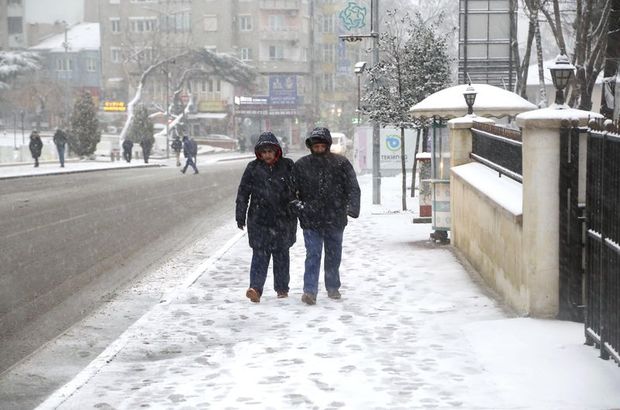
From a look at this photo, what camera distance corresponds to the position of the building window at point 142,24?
9812 centimetres

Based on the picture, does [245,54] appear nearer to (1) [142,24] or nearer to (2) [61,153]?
(1) [142,24]

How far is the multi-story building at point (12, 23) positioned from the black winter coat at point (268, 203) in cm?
10651

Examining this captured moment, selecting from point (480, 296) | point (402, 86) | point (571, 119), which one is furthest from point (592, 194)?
point (402, 86)

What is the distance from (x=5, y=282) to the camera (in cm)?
1191

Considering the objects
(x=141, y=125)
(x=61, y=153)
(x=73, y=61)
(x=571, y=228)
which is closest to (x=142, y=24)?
(x=73, y=61)

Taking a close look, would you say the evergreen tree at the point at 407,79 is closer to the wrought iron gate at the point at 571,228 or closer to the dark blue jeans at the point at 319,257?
the dark blue jeans at the point at 319,257

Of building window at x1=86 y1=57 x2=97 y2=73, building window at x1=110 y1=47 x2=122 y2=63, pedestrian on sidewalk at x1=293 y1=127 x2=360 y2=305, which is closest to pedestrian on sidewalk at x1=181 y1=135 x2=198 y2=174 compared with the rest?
pedestrian on sidewalk at x1=293 y1=127 x2=360 y2=305

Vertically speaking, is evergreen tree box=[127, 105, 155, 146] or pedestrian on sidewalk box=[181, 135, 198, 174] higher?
evergreen tree box=[127, 105, 155, 146]

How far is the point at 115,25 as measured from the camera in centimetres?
9950

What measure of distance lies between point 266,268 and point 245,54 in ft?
291

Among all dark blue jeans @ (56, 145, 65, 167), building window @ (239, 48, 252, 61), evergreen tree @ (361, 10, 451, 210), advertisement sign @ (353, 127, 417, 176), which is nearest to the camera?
evergreen tree @ (361, 10, 451, 210)

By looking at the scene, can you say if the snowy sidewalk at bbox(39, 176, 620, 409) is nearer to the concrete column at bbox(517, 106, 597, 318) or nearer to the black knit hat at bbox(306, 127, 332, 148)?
the concrete column at bbox(517, 106, 597, 318)

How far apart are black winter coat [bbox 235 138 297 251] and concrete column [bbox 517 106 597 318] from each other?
2.61 m

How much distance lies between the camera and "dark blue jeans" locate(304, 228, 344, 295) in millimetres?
10305
